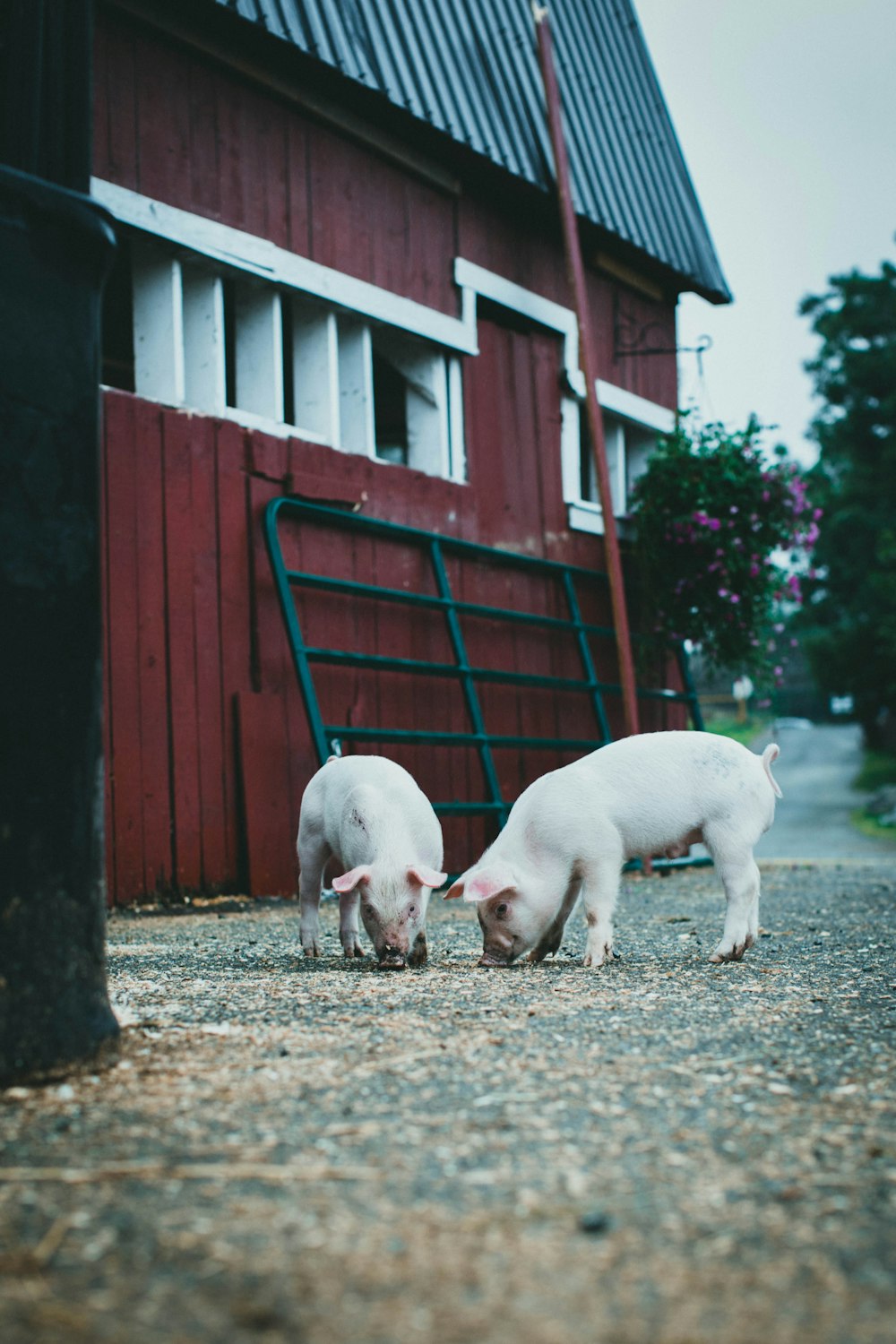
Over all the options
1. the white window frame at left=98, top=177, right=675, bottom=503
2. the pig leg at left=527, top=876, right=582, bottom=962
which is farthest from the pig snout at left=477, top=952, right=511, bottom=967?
the white window frame at left=98, top=177, right=675, bottom=503

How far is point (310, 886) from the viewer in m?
4.79

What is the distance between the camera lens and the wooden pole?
30.0 feet

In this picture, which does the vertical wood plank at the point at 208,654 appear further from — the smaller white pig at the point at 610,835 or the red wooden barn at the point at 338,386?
the smaller white pig at the point at 610,835

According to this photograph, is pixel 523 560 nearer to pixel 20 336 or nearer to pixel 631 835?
pixel 631 835

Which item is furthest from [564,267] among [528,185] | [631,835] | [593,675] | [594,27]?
[631,835]

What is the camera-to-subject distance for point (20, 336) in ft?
8.38

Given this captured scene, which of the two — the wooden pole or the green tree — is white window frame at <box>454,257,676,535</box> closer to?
the wooden pole

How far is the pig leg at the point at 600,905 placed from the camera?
4289 millimetres

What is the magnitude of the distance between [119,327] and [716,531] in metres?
4.42

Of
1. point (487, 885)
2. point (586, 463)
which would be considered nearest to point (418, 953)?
point (487, 885)

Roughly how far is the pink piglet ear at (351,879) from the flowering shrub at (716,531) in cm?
642

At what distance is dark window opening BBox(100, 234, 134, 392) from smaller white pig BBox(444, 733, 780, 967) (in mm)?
3975

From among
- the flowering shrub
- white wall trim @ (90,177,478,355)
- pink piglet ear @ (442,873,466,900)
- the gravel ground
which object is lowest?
the gravel ground

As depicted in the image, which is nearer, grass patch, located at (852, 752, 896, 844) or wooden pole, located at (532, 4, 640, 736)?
wooden pole, located at (532, 4, 640, 736)
